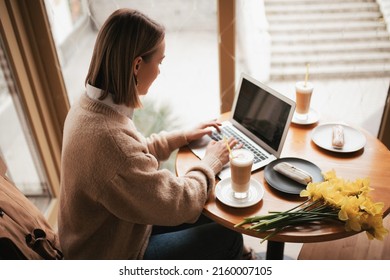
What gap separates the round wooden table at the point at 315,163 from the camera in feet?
3.78

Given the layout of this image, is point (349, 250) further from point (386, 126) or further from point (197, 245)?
point (386, 126)

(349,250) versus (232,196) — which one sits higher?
(232,196)

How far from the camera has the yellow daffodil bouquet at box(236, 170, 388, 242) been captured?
1109mm

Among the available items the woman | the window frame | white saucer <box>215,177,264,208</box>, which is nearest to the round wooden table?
white saucer <box>215,177,264,208</box>

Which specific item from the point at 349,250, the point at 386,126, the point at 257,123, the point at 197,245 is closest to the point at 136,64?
the point at 257,123

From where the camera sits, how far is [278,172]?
1.35m

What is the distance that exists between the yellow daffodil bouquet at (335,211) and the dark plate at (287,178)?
73mm

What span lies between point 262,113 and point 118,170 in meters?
0.61

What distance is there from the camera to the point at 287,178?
1.33m

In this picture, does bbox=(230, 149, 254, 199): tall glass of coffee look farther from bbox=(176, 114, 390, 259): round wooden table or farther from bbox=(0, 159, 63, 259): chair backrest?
bbox=(0, 159, 63, 259): chair backrest

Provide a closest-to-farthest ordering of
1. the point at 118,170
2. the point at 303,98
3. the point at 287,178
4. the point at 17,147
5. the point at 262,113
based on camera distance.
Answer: the point at 118,170
the point at 287,178
the point at 262,113
the point at 303,98
the point at 17,147
